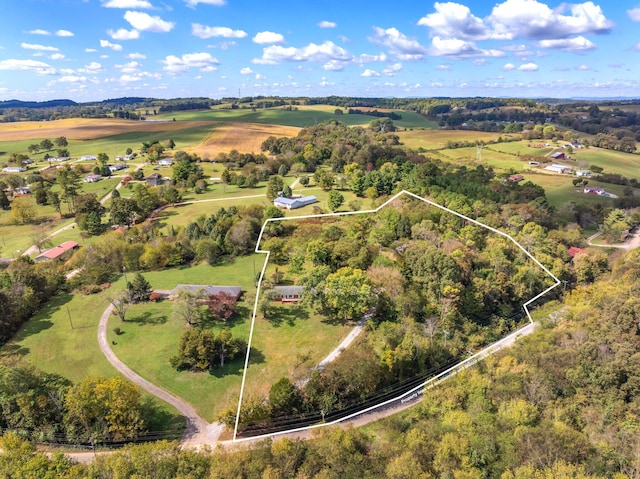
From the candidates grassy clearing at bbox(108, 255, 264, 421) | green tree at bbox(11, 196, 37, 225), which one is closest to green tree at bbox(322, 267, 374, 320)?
grassy clearing at bbox(108, 255, 264, 421)

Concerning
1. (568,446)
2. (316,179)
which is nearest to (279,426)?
(568,446)

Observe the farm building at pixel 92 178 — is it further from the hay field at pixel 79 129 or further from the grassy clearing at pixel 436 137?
the grassy clearing at pixel 436 137

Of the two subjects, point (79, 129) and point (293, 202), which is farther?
point (79, 129)

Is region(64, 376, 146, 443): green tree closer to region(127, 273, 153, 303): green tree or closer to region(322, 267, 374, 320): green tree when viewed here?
region(127, 273, 153, 303): green tree

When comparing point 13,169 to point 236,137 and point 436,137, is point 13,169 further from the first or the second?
point 436,137

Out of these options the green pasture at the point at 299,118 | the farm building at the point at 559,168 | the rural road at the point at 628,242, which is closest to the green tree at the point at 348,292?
the rural road at the point at 628,242

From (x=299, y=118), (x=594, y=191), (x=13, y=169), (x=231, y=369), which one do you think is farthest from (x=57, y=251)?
(x=299, y=118)

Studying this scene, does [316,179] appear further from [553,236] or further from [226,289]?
[226,289]
